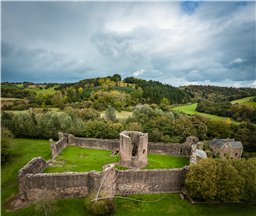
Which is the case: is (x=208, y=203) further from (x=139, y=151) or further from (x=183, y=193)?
(x=139, y=151)

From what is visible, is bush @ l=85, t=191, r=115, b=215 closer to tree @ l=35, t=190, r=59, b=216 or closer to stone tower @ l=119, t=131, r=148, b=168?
tree @ l=35, t=190, r=59, b=216

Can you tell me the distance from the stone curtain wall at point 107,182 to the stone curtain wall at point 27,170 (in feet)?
0.94

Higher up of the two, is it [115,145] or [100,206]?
[115,145]

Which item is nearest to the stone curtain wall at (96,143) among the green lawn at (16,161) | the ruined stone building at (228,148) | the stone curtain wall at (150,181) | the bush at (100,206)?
the green lawn at (16,161)

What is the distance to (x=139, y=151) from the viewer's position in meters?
20.1

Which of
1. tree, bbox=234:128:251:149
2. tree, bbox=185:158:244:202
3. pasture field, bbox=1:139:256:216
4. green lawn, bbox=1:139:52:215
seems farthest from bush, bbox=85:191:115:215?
tree, bbox=234:128:251:149

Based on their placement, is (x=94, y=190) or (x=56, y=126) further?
(x=56, y=126)

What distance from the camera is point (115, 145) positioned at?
95.6 feet

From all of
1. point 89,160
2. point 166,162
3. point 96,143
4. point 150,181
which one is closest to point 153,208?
point 150,181

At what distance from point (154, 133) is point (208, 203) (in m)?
16.3

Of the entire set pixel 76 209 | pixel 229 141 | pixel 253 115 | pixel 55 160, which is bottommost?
pixel 76 209

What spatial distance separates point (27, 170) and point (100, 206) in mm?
9999

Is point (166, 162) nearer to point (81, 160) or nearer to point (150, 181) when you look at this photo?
point (150, 181)

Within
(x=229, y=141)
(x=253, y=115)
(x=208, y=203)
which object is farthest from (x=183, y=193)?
(x=253, y=115)
